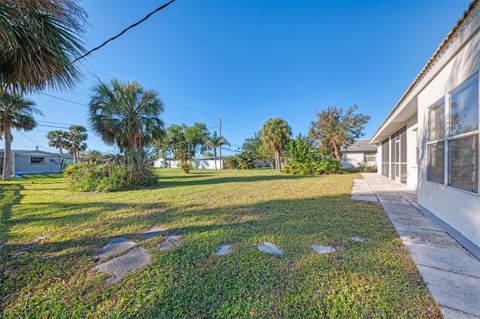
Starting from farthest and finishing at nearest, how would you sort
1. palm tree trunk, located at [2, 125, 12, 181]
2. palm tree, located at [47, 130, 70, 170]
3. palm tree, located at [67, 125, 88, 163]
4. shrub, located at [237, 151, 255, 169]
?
1. shrub, located at [237, 151, 255, 169]
2. palm tree, located at [67, 125, 88, 163]
3. palm tree, located at [47, 130, 70, 170]
4. palm tree trunk, located at [2, 125, 12, 181]

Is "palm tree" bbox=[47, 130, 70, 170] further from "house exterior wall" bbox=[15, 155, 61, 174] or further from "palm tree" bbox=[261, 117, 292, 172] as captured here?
"palm tree" bbox=[261, 117, 292, 172]

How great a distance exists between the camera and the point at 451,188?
12.0 feet

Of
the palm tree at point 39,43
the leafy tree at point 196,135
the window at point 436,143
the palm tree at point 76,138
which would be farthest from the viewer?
the leafy tree at point 196,135

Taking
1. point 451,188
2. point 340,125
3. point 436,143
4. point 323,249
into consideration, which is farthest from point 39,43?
point 340,125

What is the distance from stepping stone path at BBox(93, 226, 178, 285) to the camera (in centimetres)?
234

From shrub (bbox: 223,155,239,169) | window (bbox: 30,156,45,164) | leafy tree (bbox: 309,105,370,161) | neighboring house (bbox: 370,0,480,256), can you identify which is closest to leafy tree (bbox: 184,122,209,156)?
shrub (bbox: 223,155,239,169)

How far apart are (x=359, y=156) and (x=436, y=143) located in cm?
2365

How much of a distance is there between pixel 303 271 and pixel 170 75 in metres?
16.8

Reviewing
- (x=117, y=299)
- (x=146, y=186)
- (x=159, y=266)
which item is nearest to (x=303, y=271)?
(x=159, y=266)

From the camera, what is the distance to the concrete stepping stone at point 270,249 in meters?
2.72

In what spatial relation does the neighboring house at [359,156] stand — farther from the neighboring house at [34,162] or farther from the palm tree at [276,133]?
the neighboring house at [34,162]

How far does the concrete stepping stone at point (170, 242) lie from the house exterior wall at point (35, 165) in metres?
31.0

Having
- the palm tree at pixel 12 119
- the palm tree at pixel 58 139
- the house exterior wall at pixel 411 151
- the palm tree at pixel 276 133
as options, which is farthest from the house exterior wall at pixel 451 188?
the palm tree at pixel 58 139

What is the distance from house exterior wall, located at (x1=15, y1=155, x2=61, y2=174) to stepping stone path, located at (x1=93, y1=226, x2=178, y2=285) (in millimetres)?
30605
